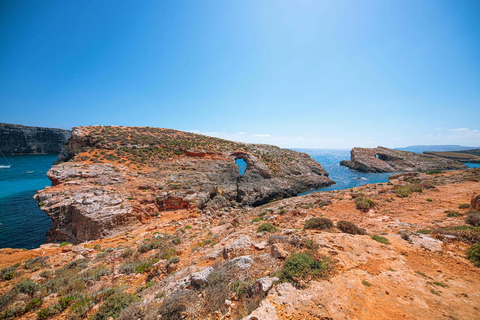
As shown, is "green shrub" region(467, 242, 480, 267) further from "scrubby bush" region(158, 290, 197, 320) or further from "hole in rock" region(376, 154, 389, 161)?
"hole in rock" region(376, 154, 389, 161)

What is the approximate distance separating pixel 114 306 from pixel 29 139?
106 meters

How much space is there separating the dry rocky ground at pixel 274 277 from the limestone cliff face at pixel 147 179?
3.98 meters

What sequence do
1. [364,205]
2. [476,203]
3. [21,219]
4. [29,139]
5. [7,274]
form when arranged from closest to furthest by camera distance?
[7,274] → [476,203] → [364,205] → [21,219] → [29,139]

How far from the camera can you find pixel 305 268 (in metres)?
4.70

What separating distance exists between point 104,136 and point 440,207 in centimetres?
3910

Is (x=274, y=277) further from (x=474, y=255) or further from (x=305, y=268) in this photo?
(x=474, y=255)

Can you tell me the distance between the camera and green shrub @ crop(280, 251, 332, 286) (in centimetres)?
449

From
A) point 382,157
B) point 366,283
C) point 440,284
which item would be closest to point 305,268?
point 366,283

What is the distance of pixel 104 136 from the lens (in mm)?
25844

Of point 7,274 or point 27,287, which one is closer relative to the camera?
point 27,287

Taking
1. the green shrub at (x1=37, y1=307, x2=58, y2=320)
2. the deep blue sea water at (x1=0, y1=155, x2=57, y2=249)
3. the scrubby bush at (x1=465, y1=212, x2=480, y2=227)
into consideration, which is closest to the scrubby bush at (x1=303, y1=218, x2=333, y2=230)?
the scrubby bush at (x1=465, y1=212, x2=480, y2=227)

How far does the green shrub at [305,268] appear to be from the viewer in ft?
14.7

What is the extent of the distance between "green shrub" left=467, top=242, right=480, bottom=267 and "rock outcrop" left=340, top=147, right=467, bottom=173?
4918 cm

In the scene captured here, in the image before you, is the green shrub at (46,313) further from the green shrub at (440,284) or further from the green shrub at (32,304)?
the green shrub at (440,284)
